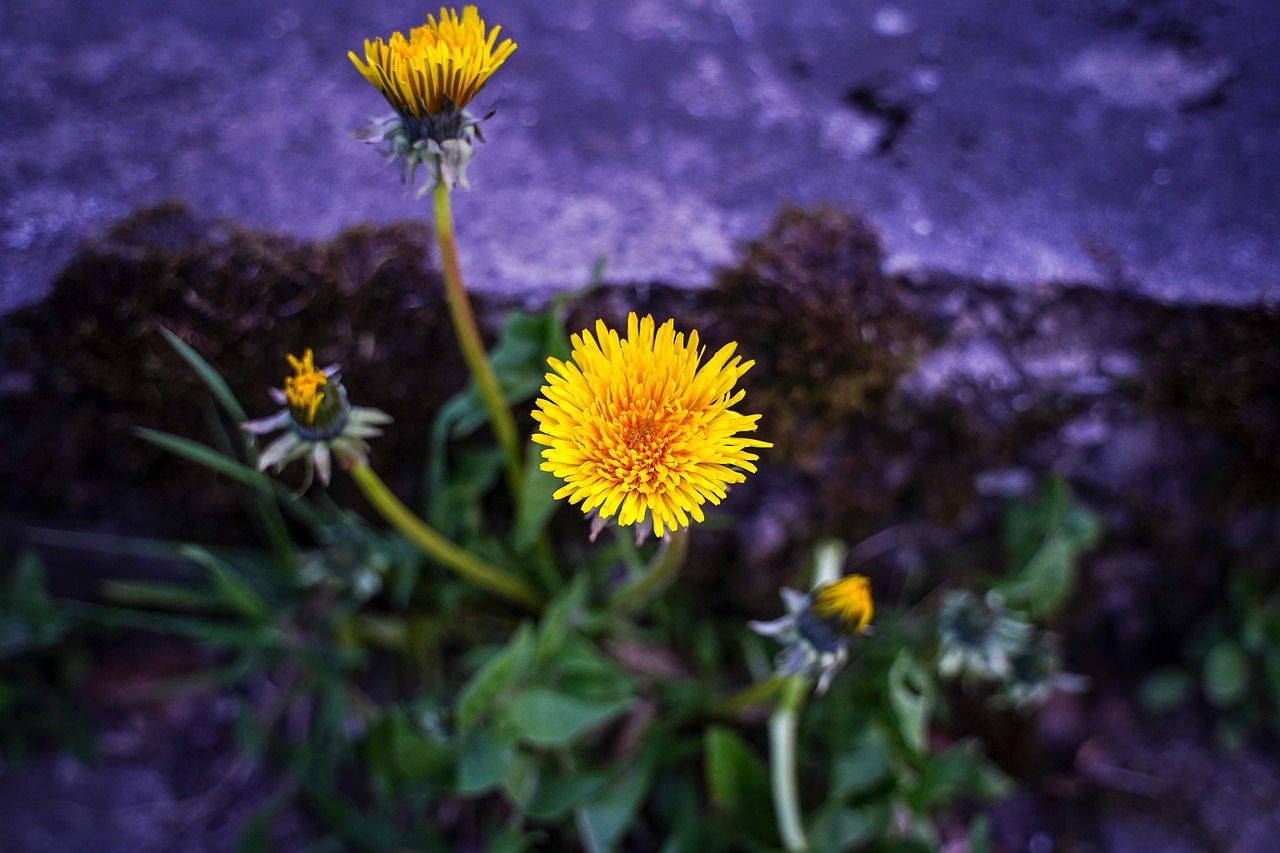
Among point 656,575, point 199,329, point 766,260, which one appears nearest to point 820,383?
point 766,260

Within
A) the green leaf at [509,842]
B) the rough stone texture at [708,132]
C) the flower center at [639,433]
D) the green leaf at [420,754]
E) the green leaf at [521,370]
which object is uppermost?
the rough stone texture at [708,132]

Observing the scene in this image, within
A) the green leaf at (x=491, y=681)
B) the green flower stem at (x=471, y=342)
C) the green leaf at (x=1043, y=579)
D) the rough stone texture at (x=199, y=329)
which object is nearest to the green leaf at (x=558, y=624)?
the green leaf at (x=491, y=681)

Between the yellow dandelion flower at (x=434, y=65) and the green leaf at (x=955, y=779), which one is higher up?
the yellow dandelion flower at (x=434, y=65)

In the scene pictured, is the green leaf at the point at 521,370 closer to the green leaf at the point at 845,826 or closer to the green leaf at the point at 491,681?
the green leaf at the point at 491,681

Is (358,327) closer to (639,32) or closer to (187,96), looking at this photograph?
(187,96)

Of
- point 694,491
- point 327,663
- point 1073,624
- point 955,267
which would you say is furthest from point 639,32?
point 1073,624

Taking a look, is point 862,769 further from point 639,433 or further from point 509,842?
point 639,433
